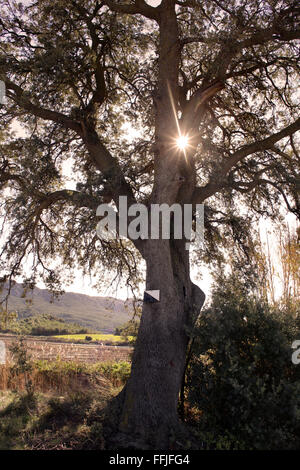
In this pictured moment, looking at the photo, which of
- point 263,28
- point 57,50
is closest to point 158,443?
point 57,50

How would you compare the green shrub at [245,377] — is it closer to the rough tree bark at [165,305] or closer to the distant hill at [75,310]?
the rough tree bark at [165,305]

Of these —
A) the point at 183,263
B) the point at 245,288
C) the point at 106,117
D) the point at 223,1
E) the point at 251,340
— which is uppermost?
the point at 223,1

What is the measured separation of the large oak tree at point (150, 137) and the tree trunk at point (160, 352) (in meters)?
Result: 0.02

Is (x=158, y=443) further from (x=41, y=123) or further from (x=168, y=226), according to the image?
(x=41, y=123)

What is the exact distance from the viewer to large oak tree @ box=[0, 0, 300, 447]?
676cm

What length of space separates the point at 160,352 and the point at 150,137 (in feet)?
23.4

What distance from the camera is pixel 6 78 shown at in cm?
837

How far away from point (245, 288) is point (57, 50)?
6406mm

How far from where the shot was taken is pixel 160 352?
634 centimetres

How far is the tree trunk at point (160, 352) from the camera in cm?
584

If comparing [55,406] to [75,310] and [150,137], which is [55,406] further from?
[75,310]

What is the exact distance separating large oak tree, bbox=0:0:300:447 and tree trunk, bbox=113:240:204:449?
0.07 feet

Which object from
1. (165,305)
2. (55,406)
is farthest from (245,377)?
(55,406)

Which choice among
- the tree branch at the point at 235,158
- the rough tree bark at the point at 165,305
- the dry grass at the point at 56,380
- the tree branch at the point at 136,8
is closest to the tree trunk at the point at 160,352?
the rough tree bark at the point at 165,305
